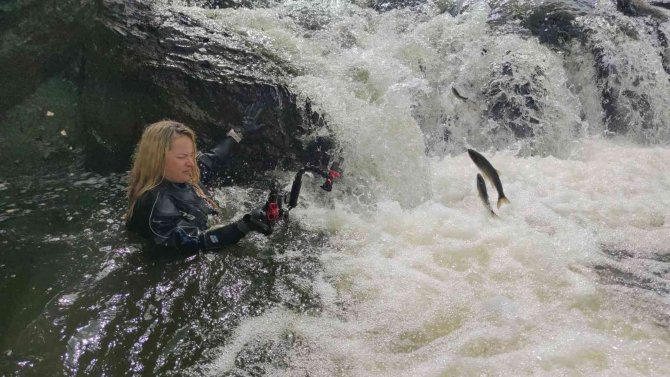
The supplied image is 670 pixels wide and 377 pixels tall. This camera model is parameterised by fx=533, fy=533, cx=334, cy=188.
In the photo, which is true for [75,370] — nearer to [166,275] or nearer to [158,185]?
[166,275]

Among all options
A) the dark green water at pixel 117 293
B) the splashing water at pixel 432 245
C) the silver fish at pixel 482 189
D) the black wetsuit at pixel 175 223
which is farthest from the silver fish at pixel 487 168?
the black wetsuit at pixel 175 223

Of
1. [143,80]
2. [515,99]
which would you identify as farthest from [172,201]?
[515,99]

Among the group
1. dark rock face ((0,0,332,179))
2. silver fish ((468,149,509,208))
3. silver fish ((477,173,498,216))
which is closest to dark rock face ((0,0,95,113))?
dark rock face ((0,0,332,179))

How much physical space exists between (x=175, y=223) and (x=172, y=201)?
0.55 ft

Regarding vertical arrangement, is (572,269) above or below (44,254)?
above

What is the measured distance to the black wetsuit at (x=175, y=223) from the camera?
11.3 ft

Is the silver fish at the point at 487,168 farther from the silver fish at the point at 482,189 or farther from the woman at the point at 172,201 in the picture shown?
the woman at the point at 172,201

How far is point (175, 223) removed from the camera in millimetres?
3508

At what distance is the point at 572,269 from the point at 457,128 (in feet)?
9.94

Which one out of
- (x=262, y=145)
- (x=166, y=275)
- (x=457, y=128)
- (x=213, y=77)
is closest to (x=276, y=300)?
(x=166, y=275)

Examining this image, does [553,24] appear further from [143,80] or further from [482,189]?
[143,80]

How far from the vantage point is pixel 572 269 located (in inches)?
150

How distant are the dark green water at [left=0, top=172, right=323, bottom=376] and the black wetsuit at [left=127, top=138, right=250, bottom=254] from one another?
0.28 m

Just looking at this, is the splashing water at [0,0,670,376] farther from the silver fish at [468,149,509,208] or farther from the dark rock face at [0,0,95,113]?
Answer: the dark rock face at [0,0,95,113]
